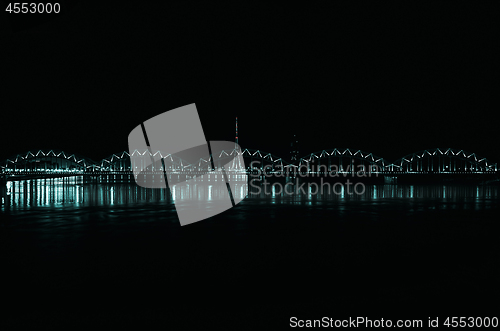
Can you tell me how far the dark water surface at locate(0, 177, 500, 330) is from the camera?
5.86m

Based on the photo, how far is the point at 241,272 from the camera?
25.9 ft

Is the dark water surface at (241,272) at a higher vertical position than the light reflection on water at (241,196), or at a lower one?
higher

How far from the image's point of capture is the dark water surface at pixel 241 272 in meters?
5.86

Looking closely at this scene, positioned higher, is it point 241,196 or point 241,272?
point 241,272

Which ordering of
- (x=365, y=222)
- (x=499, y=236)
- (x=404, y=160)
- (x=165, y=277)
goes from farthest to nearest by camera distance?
(x=404, y=160) < (x=365, y=222) < (x=499, y=236) < (x=165, y=277)

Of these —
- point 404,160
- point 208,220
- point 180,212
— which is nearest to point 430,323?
point 208,220

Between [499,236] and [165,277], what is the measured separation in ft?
29.8

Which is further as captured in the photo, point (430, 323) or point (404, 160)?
point (404, 160)

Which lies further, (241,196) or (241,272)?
(241,196)

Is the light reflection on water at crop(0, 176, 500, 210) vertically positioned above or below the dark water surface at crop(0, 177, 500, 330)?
below

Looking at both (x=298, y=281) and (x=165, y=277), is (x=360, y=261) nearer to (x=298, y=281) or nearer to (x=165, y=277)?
(x=298, y=281)

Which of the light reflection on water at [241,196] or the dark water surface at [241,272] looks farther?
the light reflection on water at [241,196]

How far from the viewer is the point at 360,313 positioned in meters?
5.76

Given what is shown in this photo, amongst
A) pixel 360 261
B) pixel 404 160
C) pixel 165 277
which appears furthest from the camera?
pixel 404 160
